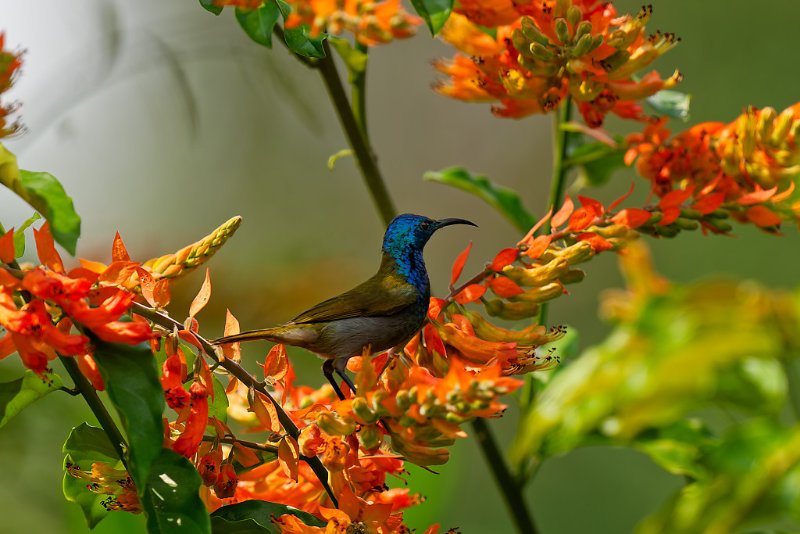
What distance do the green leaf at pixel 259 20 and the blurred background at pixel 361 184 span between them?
833 millimetres

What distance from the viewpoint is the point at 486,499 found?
3.49 meters

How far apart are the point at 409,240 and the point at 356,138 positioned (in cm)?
12

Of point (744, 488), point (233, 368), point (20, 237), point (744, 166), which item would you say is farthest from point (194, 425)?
point (744, 166)

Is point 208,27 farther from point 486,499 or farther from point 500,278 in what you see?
point 486,499

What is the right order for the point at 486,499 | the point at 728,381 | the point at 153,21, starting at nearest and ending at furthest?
1. the point at 728,381
2. the point at 153,21
3. the point at 486,499

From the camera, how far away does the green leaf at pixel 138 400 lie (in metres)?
0.52

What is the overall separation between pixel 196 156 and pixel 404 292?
315 cm

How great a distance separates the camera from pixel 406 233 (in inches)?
35.9

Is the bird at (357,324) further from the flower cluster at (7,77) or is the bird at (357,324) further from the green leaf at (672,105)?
the green leaf at (672,105)

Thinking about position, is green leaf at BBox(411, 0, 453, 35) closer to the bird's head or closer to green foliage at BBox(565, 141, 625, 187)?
the bird's head

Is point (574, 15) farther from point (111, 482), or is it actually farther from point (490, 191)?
point (111, 482)

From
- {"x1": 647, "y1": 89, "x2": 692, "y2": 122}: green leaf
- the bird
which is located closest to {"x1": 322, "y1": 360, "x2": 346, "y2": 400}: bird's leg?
the bird

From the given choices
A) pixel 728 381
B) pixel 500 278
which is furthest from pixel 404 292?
pixel 728 381

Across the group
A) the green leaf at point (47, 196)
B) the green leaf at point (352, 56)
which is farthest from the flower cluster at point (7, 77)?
the green leaf at point (352, 56)
